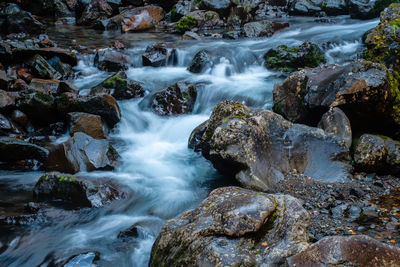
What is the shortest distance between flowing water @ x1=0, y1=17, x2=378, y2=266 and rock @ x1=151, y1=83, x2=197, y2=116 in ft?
0.72

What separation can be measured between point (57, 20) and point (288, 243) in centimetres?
2055

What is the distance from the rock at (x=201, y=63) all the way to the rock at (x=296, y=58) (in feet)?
6.98

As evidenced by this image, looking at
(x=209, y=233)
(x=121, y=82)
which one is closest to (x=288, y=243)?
(x=209, y=233)

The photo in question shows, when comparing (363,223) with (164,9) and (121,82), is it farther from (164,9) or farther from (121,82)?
(164,9)

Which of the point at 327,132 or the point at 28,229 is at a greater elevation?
the point at 327,132

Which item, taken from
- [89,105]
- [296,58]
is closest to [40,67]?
[89,105]

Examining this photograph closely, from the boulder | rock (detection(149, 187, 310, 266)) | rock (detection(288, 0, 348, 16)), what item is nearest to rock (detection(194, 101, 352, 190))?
the boulder

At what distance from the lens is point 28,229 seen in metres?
4.89

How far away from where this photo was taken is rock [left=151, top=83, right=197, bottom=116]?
931cm

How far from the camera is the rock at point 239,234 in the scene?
300 centimetres

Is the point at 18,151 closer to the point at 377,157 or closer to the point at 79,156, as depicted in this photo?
the point at 79,156

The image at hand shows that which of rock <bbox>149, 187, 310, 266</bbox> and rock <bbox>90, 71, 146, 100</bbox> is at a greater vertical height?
rock <bbox>149, 187, 310, 266</bbox>

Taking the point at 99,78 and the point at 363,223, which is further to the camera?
the point at 99,78

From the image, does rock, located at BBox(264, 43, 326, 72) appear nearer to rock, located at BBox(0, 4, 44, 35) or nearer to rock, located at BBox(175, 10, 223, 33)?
rock, located at BBox(175, 10, 223, 33)
